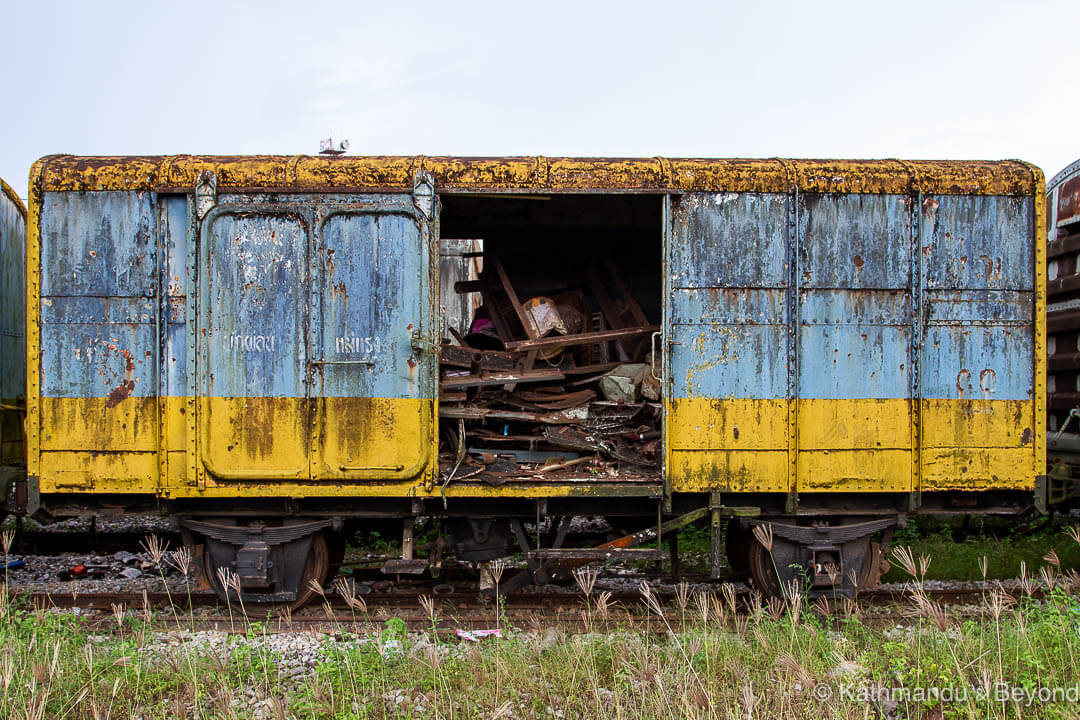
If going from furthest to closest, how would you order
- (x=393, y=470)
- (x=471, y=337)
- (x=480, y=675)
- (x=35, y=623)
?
(x=471, y=337) → (x=393, y=470) → (x=35, y=623) → (x=480, y=675)

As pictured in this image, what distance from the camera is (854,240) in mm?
5367

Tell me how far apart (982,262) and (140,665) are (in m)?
6.32

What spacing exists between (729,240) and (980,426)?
7.68 ft

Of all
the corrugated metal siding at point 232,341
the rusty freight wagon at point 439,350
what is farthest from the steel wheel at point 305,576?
the corrugated metal siding at point 232,341

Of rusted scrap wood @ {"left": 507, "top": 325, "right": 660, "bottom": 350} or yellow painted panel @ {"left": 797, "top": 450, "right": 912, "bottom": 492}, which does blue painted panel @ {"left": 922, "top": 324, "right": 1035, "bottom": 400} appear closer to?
yellow painted panel @ {"left": 797, "top": 450, "right": 912, "bottom": 492}

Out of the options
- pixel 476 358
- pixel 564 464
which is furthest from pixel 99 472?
pixel 564 464

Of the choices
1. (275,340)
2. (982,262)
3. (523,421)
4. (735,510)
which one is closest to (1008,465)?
(982,262)

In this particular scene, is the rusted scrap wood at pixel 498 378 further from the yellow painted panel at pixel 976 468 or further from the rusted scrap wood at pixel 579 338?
the yellow painted panel at pixel 976 468

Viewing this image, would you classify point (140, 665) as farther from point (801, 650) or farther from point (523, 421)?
point (801, 650)

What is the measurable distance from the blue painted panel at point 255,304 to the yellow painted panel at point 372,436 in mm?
313

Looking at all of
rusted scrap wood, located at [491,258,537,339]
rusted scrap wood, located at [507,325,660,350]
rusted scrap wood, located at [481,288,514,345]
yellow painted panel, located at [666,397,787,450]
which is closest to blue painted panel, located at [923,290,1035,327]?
yellow painted panel, located at [666,397,787,450]

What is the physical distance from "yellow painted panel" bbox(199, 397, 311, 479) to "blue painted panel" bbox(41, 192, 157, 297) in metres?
1.06

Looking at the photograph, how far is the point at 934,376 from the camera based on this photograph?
5.29 metres

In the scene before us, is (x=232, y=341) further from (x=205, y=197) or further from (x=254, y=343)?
(x=205, y=197)
